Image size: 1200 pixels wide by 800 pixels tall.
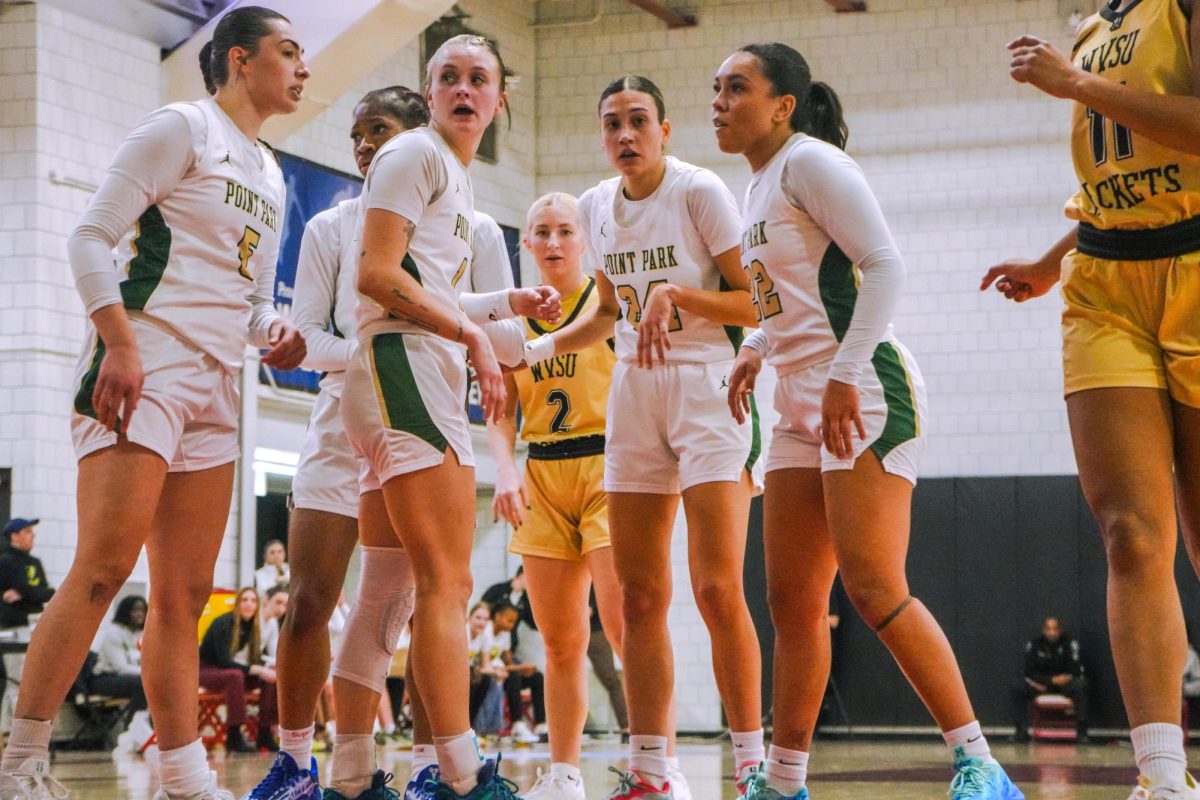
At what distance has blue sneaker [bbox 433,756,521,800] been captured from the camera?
3.63m

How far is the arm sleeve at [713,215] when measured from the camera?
178 inches

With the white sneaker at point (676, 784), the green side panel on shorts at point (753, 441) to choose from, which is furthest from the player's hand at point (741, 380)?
the white sneaker at point (676, 784)

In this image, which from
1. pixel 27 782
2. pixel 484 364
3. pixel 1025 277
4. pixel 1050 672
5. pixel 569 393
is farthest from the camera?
pixel 1050 672

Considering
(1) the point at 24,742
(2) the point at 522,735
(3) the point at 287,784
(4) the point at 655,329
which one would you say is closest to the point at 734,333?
(4) the point at 655,329

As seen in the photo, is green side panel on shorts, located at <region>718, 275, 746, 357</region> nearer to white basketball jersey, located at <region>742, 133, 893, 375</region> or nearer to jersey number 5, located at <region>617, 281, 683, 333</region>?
jersey number 5, located at <region>617, 281, 683, 333</region>

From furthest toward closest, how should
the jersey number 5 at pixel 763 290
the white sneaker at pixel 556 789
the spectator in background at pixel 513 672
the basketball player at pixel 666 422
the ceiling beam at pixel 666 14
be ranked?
the ceiling beam at pixel 666 14
the spectator in background at pixel 513 672
the white sneaker at pixel 556 789
the basketball player at pixel 666 422
the jersey number 5 at pixel 763 290

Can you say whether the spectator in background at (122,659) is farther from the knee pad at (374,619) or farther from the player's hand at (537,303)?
the player's hand at (537,303)

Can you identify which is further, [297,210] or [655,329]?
[297,210]

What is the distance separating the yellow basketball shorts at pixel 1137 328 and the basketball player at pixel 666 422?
49.2 inches

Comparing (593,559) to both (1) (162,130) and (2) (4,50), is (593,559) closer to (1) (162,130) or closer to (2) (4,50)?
(1) (162,130)

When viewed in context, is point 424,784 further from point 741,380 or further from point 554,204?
point 554,204

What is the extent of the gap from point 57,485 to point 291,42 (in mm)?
8105

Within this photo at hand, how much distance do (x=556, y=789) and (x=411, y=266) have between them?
188 centimetres

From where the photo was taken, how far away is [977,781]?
12.3ft
